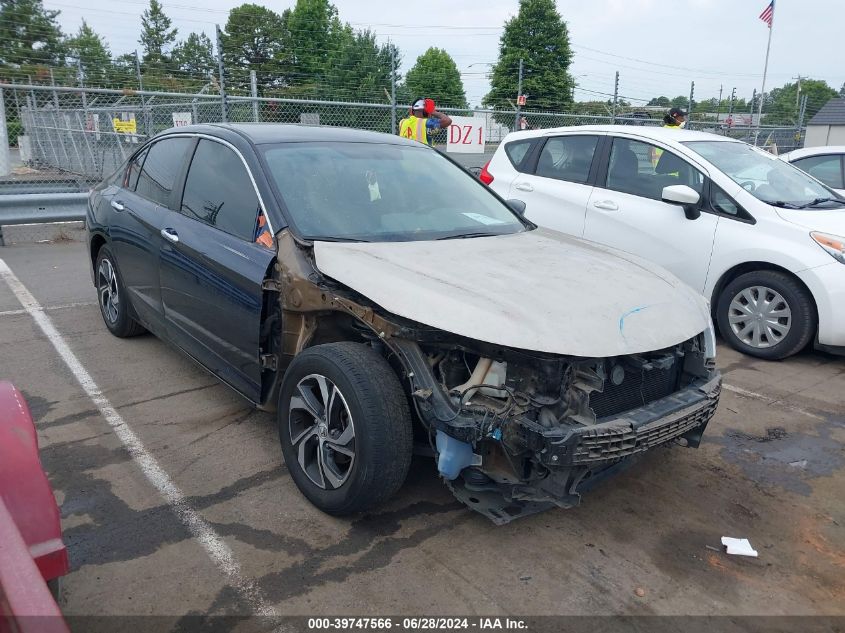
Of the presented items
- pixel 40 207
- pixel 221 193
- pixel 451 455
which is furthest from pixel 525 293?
pixel 40 207

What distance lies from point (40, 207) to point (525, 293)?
317 inches

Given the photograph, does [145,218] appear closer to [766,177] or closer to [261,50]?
[766,177]

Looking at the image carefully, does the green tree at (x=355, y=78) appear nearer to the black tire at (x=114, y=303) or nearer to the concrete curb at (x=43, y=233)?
the concrete curb at (x=43, y=233)

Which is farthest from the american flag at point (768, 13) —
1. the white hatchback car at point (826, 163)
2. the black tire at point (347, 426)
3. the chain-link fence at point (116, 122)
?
the black tire at point (347, 426)

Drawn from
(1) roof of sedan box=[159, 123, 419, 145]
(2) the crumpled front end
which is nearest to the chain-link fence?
(1) roof of sedan box=[159, 123, 419, 145]

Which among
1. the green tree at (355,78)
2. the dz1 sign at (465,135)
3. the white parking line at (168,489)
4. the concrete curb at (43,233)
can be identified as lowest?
the white parking line at (168,489)

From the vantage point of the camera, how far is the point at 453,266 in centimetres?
314

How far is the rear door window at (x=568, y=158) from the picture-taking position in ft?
21.5

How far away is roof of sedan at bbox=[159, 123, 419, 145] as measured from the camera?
3.92m

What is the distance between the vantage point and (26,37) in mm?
30578

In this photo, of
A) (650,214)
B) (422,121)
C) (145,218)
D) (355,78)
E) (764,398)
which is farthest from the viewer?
(355,78)

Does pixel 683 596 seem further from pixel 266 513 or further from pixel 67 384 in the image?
pixel 67 384

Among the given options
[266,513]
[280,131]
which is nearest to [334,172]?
[280,131]

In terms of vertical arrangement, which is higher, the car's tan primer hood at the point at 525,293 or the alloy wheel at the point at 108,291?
the car's tan primer hood at the point at 525,293
